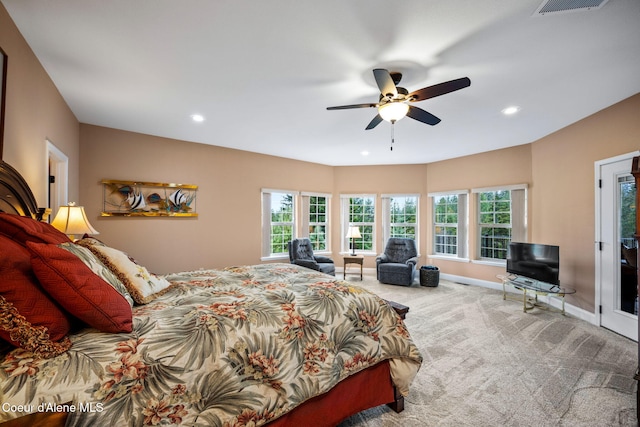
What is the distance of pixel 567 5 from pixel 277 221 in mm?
5162

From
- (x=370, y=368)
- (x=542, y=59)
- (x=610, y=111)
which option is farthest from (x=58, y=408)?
(x=610, y=111)

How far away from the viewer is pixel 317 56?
223 centimetres

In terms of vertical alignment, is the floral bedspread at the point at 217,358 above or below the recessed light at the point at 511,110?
below

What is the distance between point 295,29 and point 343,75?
72 centimetres

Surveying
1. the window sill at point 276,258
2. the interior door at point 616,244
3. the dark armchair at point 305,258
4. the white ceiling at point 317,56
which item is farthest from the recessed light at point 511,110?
the window sill at point 276,258

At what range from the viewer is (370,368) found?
180 centimetres

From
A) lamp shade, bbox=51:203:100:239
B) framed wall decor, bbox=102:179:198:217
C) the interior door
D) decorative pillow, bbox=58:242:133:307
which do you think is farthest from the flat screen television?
lamp shade, bbox=51:203:100:239

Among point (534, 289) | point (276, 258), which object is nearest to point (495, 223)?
point (534, 289)

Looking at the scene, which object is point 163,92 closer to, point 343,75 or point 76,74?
point 76,74

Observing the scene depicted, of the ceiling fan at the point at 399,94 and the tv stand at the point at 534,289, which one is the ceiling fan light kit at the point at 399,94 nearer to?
the ceiling fan at the point at 399,94

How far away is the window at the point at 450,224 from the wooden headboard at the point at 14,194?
640cm

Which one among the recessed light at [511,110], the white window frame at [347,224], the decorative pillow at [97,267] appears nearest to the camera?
the decorative pillow at [97,267]

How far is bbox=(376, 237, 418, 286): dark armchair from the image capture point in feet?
17.6

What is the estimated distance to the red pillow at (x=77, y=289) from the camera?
3.36ft
